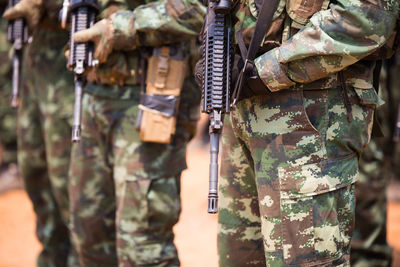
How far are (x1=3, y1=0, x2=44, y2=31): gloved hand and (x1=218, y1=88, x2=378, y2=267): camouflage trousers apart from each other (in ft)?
6.05

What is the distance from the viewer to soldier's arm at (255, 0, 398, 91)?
77.0 inches

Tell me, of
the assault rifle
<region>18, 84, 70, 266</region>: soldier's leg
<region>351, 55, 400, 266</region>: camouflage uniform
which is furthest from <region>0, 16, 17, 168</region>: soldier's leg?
<region>351, 55, 400, 266</region>: camouflage uniform

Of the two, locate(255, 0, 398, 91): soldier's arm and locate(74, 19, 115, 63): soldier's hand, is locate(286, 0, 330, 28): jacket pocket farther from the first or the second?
locate(74, 19, 115, 63): soldier's hand

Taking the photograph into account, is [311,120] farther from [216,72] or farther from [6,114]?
[6,114]

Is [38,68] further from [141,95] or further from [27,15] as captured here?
[141,95]

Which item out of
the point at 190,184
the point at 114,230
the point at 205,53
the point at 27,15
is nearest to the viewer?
the point at 205,53

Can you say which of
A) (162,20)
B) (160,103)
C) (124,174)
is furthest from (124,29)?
(124,174)

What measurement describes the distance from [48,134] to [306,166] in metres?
2.05

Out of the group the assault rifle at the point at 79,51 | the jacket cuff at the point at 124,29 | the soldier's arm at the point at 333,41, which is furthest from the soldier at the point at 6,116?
the soldier's arm at the point at 333,41

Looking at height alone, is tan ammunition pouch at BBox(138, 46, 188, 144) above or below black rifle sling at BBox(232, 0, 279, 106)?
below

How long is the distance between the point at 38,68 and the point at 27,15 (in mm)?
335

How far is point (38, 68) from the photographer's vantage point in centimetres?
375

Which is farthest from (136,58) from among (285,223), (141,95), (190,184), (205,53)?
(190,184)

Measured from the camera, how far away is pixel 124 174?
2.95 metres
